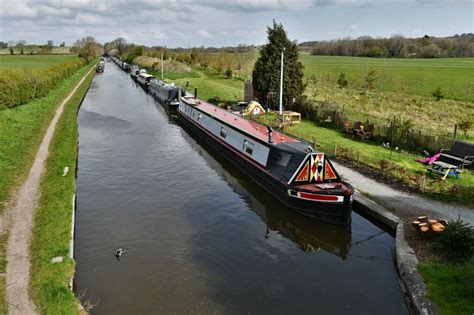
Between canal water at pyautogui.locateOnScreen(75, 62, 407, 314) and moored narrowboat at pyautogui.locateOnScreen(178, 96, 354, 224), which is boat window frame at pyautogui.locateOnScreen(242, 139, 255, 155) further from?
canal water at pyautogui.locateOnScreen(75, 62, 407, 314)

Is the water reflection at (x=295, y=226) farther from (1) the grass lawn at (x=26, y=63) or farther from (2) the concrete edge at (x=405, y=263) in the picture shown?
(1) the grass lawn at (x=26, y=63)

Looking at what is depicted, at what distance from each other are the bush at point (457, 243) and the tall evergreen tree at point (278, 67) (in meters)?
20.7

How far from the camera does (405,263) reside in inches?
418

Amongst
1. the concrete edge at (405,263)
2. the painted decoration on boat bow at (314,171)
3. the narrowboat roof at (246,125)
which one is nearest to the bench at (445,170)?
the concrete edge at (405,263)

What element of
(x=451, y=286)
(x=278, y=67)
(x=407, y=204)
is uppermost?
(x=278, y=67)

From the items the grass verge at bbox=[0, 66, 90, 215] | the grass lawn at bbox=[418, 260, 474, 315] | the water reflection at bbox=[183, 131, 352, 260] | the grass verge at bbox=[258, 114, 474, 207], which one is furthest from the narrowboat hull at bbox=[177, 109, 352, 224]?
the grass verge at bbox=[0, 66, 90, 215]

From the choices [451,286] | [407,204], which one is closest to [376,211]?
[407,204]

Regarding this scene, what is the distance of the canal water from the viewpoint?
991cm

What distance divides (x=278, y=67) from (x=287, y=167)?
16549mm

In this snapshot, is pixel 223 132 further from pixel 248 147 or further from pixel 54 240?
pixel 54 240

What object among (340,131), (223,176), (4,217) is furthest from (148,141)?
(4,217)

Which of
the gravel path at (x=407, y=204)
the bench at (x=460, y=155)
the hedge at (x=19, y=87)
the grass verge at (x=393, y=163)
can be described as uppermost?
the hedge at (x=19, y=87)

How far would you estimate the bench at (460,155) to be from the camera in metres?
17.4

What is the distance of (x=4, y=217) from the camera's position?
12484 mm
